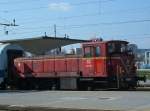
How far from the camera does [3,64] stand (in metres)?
36.1

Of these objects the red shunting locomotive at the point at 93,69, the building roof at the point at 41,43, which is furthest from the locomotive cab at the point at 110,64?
the building roof at the point at 41,43

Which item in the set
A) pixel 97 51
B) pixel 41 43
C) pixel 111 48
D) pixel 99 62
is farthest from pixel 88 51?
pixel 41 43

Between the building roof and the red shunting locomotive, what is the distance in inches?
916

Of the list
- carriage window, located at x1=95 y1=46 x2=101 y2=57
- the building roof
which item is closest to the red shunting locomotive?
carriage window, located at x1=95 y1=46 x2=101 y2=57

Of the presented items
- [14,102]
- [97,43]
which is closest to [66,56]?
[97,43]

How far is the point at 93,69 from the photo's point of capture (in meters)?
30.1

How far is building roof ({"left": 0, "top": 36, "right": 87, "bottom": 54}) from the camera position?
189ft

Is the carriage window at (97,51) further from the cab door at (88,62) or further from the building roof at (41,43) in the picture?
the building roof at (41,43)

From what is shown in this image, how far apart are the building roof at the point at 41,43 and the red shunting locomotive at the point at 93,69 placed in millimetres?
23269

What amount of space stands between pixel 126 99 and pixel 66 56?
1226 cm

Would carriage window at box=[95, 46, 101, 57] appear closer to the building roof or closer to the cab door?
the cab door

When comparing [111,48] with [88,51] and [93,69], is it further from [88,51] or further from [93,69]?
[93,69]

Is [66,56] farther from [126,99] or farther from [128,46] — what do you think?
[126,99]

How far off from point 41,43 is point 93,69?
2990 centimetres
